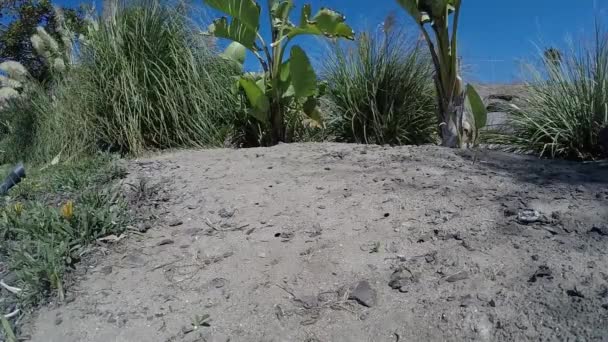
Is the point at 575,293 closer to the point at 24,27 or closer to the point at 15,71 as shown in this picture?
the point at 15,71

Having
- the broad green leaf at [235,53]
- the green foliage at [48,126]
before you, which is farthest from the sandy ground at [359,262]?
the broad green leaf at [235,53]

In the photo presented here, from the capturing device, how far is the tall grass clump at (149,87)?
440cm

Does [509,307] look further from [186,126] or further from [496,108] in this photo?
[496,108]

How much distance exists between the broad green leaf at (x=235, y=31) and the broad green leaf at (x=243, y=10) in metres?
0.05

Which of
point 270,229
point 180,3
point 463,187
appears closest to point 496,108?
point 463,187

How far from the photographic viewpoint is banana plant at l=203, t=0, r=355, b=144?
13.5ft

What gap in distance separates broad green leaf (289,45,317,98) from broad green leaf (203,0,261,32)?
0.42 metres

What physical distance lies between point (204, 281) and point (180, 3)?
12.4ft

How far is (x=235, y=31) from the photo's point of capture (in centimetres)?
423

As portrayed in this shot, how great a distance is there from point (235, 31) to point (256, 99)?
25.0 inches

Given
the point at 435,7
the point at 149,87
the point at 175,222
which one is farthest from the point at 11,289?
the point at 435,7

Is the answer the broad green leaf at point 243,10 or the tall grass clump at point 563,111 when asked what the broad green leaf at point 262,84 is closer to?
the broad green leaf at point 243,10

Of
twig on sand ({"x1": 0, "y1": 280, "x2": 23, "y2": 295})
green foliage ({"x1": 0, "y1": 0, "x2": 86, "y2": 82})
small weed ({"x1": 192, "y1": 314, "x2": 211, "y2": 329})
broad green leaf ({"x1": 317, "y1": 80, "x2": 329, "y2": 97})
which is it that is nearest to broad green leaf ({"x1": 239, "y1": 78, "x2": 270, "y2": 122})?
broad green leaf ({"x1": 317, "y1": 80, "x2": 329, "y2": 97})

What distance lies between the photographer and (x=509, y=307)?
5.34 ft
